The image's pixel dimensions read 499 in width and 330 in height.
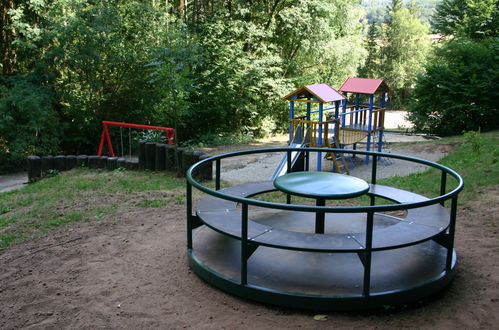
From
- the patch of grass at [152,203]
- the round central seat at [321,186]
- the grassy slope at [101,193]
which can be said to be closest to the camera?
the round central seat at [321,186]

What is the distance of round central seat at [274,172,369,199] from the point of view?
181 inches

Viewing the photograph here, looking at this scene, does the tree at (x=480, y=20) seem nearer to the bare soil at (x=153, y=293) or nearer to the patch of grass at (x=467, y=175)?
the patch of grass at (x=467, y=175)

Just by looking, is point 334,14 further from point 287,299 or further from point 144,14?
point 287,299

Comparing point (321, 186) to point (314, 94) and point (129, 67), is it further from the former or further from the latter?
point (129, 67)

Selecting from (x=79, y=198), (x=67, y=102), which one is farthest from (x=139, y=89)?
(x=79, y=198)

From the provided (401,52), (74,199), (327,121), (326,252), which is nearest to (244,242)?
(326,252)

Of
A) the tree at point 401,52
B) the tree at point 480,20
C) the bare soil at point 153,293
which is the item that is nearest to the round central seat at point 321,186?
the bare soil at point 153,293

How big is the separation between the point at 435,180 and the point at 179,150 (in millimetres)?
4902

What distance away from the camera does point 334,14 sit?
2436 cm

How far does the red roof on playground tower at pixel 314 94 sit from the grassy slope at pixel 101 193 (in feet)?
11.5

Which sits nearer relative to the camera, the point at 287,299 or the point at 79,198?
the point at 287,299

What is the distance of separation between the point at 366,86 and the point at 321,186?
10235mm

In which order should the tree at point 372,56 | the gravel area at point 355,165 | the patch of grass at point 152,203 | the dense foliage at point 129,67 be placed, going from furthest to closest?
1. the tree at point 372,56
2. the dense foliage at point 129,67
3. the gravel area at point 355,165
4. the patch of grass at point 152,203

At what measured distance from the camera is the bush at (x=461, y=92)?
16906mm
